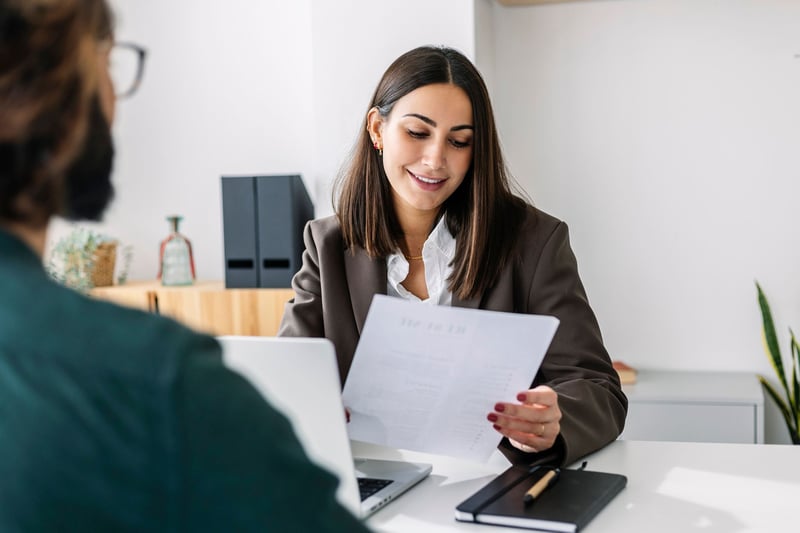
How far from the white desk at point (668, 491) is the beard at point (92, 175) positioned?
80 cm

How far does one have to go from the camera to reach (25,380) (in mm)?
526

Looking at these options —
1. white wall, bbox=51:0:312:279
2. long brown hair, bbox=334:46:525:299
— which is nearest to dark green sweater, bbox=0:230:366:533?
long brown hair, bbox=334:46:525:299

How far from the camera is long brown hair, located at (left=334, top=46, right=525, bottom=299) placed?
1.92m

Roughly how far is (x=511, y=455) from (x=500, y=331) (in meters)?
0.41

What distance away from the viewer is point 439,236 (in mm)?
2014

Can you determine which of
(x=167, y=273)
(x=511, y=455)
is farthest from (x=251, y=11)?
(x=511, y=455)

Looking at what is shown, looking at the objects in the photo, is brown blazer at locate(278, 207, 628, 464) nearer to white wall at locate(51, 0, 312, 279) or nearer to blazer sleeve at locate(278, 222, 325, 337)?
blazer sleeve at locate(278, 222, 325, 337)

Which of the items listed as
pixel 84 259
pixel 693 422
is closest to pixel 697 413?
pixel 693 422

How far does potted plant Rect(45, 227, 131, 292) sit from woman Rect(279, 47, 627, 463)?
A: 166cm

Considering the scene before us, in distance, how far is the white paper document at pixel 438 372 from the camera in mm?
1253

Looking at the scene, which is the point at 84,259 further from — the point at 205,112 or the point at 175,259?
the point at 205,112

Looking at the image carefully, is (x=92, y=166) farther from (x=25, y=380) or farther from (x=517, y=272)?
(x=517, y=272)

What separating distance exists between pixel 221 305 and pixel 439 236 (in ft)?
4.85

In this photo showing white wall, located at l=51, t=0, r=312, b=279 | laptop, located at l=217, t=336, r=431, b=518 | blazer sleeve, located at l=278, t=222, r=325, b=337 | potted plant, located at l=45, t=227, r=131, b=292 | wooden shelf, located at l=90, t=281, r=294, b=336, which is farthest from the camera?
white wall, located at l=51, t=0, r=312, b=279
